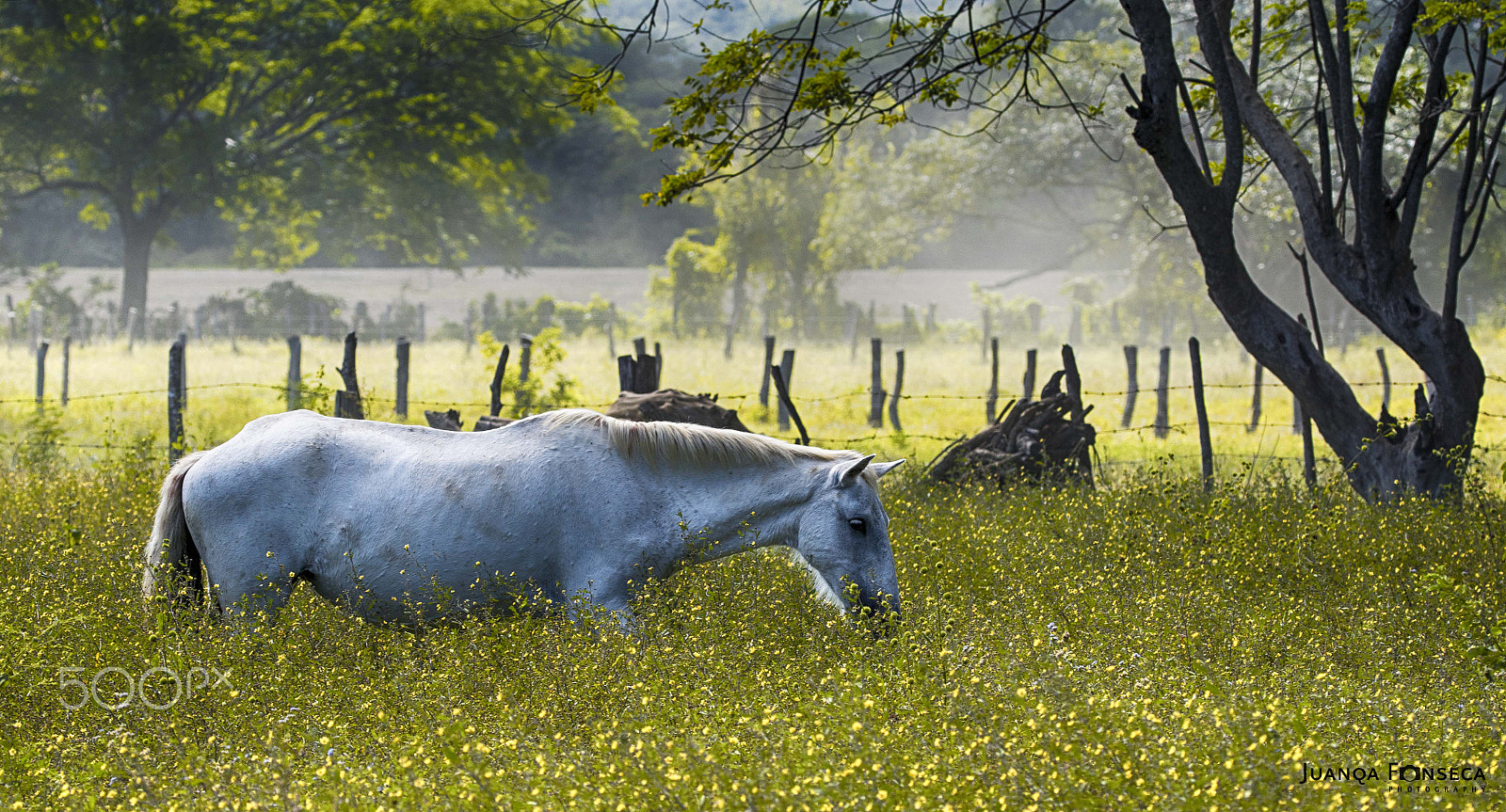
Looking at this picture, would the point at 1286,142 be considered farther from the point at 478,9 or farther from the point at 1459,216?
the point at 478,9

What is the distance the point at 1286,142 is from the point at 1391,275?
1.41m

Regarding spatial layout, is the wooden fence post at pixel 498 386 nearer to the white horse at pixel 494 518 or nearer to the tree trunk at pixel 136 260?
the white horse at pixel 494 518

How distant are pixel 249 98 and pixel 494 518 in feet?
124

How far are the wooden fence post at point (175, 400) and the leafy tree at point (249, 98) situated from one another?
21324mm

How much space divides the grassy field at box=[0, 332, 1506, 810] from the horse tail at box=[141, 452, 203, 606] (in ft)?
0.78

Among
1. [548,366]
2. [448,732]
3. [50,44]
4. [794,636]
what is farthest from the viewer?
[50,44]

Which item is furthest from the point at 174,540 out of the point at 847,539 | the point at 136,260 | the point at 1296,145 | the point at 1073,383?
the point at 136,260

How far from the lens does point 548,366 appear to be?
45.8 feet

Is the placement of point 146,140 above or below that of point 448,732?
above

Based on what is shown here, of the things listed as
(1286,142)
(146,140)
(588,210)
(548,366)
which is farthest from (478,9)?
(588,210)

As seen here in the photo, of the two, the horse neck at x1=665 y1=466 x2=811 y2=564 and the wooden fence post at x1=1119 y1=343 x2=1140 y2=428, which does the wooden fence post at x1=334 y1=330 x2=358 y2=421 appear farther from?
the wooden fence post at x1=1119 y1=343 x2=1140 y2=428

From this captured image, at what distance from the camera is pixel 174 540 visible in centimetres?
562

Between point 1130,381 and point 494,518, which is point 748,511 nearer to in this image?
point 494,518

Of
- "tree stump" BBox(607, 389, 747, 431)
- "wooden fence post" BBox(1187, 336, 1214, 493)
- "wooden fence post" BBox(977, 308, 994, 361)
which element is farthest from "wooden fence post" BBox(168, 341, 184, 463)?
"wooden fence post" BBox(977, 308, 994, 361)
